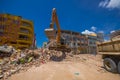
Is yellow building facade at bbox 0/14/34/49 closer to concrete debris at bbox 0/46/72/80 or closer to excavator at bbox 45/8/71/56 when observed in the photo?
excavator at bbox 45/8/71/56

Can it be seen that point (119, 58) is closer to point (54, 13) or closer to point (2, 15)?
point (54, 13)

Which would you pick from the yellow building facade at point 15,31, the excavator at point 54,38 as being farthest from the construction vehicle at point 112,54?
the yellow building facade at point 15,31

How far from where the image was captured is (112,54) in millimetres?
7262

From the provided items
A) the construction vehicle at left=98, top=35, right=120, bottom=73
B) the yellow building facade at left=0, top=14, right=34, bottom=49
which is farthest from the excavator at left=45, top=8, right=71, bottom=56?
the yellow building facade at left=0, top=14, right=34, bottom=49

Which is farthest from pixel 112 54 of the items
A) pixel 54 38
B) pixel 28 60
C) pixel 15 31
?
pixel 15 31

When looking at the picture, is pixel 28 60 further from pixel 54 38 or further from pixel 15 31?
pixel 15 31

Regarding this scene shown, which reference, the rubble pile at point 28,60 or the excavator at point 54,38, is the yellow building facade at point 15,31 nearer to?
the excavator at point 54,38

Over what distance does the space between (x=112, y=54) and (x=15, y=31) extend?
36.0 metres

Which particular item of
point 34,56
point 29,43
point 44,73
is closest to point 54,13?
point 34,56

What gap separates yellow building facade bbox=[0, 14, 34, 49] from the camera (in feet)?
121

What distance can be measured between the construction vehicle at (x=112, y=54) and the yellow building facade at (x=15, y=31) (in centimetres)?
3355

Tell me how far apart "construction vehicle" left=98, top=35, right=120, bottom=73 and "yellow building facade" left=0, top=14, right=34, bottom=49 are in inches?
1321

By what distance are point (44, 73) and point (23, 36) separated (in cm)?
3664

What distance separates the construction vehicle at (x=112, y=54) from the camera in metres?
6.85
